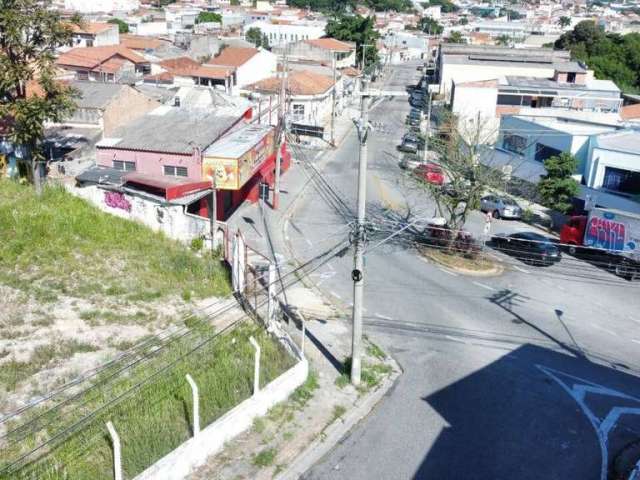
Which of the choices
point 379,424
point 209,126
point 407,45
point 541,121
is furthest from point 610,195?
point 407,45

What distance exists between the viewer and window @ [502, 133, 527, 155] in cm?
4372

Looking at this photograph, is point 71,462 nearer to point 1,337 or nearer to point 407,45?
point 1,337

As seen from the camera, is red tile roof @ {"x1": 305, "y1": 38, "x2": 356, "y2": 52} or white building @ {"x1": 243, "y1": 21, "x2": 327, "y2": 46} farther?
white building @ {"x1": 243, "y1": 21, "x2": 327, "y2": 46}

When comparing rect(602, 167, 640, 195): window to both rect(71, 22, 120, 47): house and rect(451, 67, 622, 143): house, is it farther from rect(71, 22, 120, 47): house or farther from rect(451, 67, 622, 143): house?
rect(71, 22, 120, 47): house

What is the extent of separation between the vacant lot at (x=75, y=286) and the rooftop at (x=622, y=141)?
2248cm

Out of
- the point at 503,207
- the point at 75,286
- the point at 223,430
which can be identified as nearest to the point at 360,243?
the point at 223,430

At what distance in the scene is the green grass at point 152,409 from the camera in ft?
44.3

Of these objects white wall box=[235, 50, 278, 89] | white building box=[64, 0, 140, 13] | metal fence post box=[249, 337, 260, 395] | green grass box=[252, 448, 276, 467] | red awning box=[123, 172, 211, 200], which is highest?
white building box=[64, 0, 140, 13]

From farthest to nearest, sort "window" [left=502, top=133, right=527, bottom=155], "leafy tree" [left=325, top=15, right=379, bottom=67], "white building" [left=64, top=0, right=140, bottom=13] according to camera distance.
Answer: "white building" [left=64, top=0, right=140, bottom=13] → "leafy tree" [left=325, top=15, right=379, bottom=67] → "window" [left=502, top=133, right=527, bottom=155]

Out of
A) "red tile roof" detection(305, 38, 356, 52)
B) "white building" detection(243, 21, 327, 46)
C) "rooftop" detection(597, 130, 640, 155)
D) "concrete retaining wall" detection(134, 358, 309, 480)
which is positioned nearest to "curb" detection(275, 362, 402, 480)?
"concrete retaining wall" detection(134, 358, 309, 480)

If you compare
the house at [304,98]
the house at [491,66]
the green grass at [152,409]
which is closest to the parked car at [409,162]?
the house at [304,98]

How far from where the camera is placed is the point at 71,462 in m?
13.4

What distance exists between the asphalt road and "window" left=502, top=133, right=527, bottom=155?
14874 millimetres

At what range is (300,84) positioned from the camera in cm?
5812
